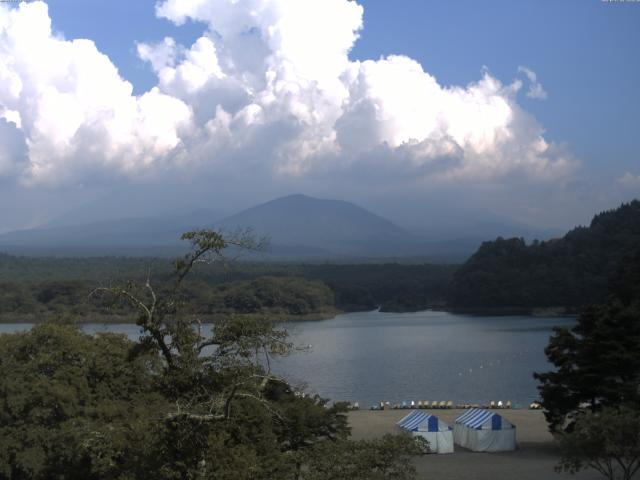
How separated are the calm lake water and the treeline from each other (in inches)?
303

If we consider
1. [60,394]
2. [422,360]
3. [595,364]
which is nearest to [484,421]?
[595,364]

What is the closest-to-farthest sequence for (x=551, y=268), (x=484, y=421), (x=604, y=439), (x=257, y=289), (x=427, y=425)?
1. (x=604, y=439)
2. (x=427, y=425)
3. (x=484, y=421)
4. (x=257, y=289)
5. (x=551, y=268)

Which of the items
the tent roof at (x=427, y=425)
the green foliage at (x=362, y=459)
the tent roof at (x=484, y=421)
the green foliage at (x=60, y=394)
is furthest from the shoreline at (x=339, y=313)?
the green foliage at (x=362, y=459)

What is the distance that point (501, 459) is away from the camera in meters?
15.6

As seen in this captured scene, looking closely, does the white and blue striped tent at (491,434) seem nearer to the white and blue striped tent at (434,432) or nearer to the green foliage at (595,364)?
the white and blue striped tent at (434,432)

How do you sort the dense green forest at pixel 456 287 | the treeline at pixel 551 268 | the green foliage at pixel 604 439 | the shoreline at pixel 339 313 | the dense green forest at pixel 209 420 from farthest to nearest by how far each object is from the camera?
the treeline at pixel 551 268 < the dense green forest at pixel 456 287 < the shoreline at pixel 339 313 < the green foliage at pixel 604 439 < the dense green forest at pixel 209 420

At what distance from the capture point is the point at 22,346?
14797 millimetres

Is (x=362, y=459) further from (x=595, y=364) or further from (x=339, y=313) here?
(x=339, y=313)

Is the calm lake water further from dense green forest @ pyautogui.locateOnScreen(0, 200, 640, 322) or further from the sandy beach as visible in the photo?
dense green forest @ pyautogui.locateOnScreen(0, 200, 640, 322)

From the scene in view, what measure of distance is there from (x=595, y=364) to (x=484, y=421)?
2510 mm

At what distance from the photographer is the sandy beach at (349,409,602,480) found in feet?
45.9

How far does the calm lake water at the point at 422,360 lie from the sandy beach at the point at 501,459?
2388 millimetres

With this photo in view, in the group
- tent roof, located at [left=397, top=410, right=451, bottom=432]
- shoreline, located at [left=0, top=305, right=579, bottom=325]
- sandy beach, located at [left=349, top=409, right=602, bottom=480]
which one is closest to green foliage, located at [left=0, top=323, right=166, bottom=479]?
sandy beach, located at [left=349, top=409, right=602, bottom=480]

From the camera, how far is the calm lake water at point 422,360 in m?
27.7
